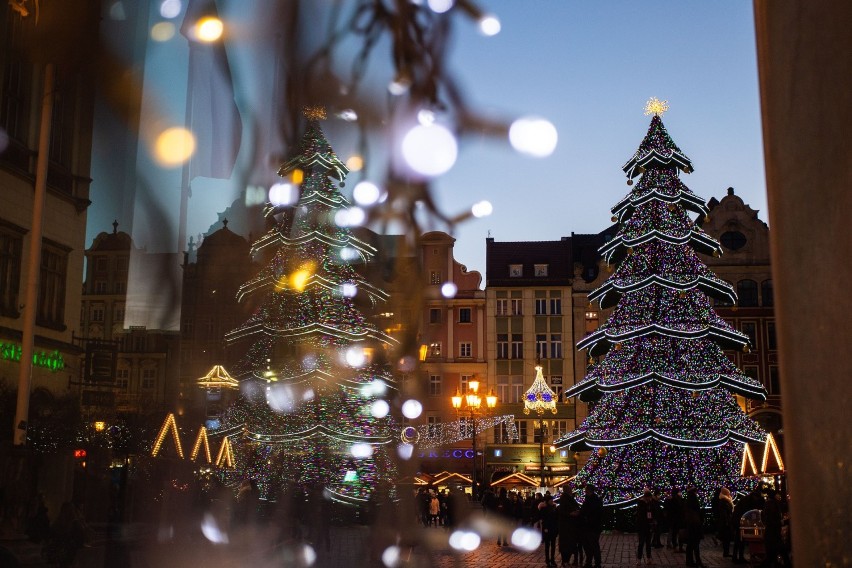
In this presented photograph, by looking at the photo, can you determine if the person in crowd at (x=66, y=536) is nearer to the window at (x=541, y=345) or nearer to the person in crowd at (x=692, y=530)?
the person in crowd at (x=692, y=530)

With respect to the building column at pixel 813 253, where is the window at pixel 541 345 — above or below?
above

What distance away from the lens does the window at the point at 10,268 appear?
3.05 metres

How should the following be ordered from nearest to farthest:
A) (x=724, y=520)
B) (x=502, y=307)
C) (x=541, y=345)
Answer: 1. (x=724, y=520)
2. (x=541, y=345)
3. (x=502, y=307)

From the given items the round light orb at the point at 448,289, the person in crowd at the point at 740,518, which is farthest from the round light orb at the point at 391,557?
the person in crowd at the point at 740,518

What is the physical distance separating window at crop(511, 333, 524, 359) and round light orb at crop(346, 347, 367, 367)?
156 ft

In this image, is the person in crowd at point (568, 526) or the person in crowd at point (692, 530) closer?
the person in crowd at point (568, 526)

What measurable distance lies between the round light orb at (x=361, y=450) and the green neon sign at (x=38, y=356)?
3.51 ft

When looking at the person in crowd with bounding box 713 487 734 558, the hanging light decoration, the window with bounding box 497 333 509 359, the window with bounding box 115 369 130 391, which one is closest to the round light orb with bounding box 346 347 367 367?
the window with bounding box 115 369 130 391

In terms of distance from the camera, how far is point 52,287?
2.99 meters

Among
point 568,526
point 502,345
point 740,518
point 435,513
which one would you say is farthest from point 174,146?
point 502,345

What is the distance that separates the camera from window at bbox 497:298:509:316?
5078cm

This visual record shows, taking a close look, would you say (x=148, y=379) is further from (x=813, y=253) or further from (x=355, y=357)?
(x=813, y=253)

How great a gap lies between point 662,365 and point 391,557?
795 inches

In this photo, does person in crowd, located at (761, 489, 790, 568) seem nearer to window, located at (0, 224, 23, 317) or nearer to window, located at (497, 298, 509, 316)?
window, located at (0, 224, 23, 317)
